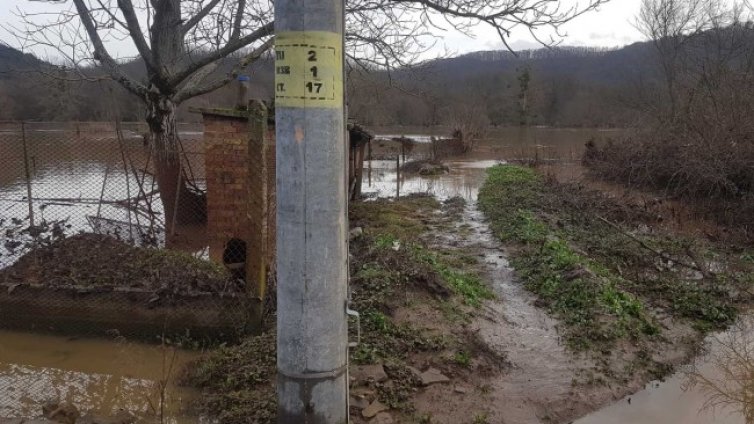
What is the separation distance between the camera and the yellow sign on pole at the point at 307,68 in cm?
278

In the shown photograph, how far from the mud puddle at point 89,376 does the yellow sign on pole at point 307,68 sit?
2404mm

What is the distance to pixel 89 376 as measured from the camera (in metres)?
5.20

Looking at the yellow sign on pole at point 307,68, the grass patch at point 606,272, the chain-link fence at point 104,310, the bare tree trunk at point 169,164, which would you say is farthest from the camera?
the bare tree trunk at point 169,164

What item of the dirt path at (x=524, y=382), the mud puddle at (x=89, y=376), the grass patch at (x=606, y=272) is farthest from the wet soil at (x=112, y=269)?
the grass patch at (x=606, y=272)

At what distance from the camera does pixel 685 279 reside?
26.9 ft

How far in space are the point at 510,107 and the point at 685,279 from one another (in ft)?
303

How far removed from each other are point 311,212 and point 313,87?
2.05ft

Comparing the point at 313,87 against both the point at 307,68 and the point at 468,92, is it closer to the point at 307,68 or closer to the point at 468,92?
the point at 307,68

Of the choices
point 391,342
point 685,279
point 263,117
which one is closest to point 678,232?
point 685,279

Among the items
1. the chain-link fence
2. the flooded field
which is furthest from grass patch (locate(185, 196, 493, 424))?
the flooded field

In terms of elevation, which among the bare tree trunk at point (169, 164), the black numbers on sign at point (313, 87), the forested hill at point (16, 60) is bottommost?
the bare tree trunk at point (169, 164)

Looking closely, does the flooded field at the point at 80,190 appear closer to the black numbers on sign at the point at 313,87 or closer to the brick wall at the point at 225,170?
the brick wall at the point at 225,170

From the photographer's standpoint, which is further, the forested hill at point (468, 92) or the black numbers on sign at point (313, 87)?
the forested hill at point (468, 92)

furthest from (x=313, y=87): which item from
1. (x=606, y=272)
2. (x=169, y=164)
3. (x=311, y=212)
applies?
(x=169, y=164)
